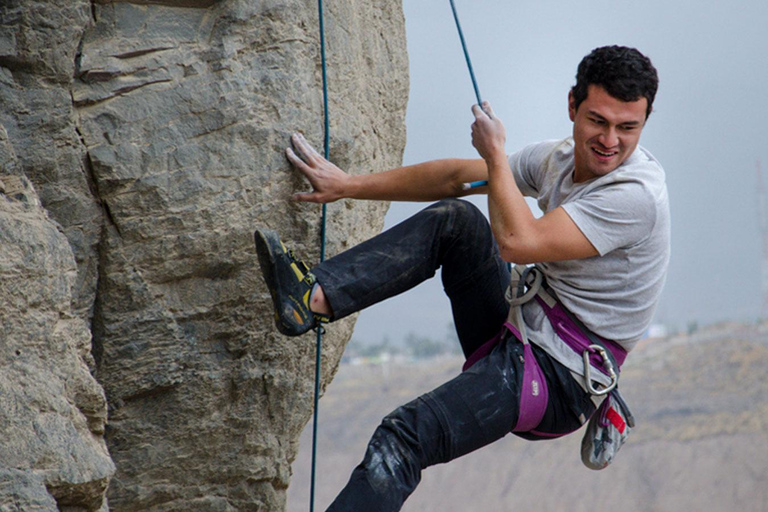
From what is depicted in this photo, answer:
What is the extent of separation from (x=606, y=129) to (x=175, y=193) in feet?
3.49

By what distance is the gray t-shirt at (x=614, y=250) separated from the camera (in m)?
2.16

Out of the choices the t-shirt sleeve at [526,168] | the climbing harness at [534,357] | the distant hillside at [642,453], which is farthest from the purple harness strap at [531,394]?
the distant hillside at [642,453]

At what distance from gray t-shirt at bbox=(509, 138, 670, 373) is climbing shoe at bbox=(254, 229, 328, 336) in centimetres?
55

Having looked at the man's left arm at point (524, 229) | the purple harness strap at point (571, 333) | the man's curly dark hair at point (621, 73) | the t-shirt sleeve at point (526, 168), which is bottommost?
the purple harness strap at point (571, 333)

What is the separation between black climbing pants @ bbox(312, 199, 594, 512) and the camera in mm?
2133

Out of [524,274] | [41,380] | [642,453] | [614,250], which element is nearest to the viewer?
[41,380]

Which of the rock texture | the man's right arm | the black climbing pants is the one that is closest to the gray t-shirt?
the black climbing pants

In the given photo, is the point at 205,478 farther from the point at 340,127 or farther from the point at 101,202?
the point at 340,127

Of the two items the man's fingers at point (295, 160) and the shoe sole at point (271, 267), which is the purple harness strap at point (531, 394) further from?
the man's fingers at point (295, 160)

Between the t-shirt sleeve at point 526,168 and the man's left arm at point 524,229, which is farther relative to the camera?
the t-shirt sleeve at point 526,168

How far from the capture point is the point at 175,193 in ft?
8.02

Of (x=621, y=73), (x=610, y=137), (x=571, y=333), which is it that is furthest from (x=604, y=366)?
(x=621, y=73)

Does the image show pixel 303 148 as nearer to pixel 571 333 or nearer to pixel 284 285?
pixel 284 285

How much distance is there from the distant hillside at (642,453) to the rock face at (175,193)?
14752 mm
